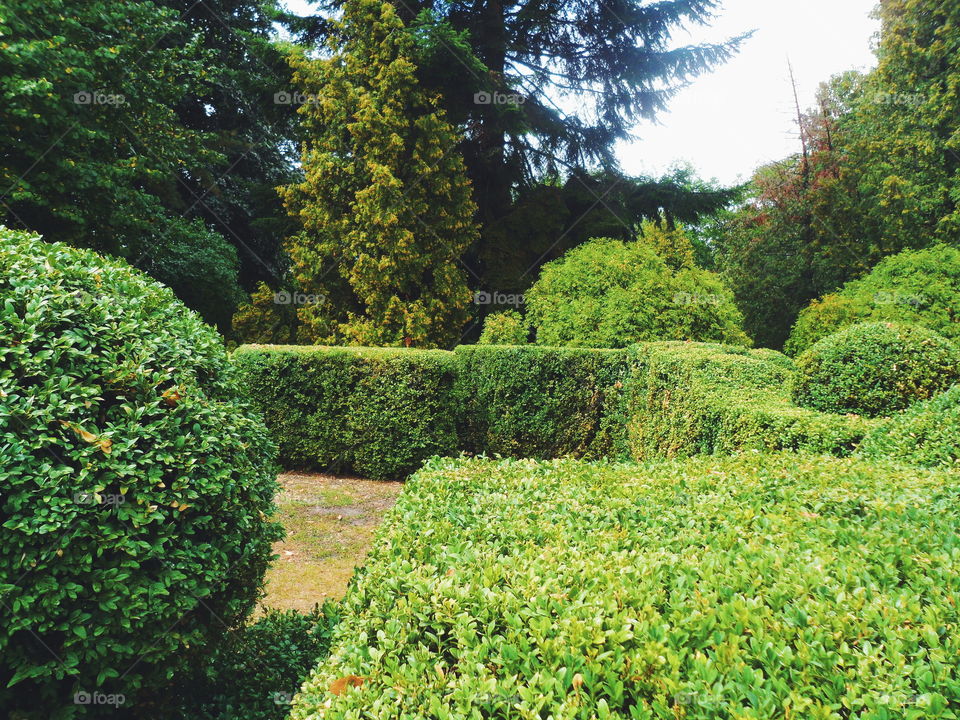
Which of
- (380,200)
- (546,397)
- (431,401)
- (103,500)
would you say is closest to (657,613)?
(103,500)

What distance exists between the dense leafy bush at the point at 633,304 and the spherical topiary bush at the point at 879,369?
504 cm

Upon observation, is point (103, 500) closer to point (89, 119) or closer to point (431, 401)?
point (431, 401)

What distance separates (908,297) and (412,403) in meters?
14.0

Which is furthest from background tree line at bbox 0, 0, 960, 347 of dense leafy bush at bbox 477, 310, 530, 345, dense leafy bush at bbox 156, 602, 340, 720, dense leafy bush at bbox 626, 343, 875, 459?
dense leafy bush at bbox 156, 602, 340, 720

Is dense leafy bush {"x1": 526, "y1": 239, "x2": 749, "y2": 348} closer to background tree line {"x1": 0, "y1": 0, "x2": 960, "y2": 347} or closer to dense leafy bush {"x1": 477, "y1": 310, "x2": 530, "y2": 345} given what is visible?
dense leafy bush {"x1": 477, "y1": 310, "x2": 530, "y2": 345}

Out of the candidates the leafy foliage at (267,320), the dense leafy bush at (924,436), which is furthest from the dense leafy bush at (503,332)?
the dense leafy bush at (924,436)

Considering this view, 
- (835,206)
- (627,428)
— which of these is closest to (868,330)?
(627,428)

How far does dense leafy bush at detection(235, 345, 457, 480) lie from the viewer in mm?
9898

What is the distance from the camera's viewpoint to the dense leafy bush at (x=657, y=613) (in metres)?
1.55

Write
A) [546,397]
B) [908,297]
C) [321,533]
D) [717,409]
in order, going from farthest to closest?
[908,297]
[546,397]
[321,533]
[717,409]

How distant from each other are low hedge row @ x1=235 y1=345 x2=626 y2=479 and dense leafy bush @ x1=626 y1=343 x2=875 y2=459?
97cm

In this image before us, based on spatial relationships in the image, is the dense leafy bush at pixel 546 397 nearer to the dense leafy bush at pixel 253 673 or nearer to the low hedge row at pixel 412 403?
the low hedge row at pixel 412 403

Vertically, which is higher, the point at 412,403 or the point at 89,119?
the point at 89,119

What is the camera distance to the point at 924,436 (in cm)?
484
